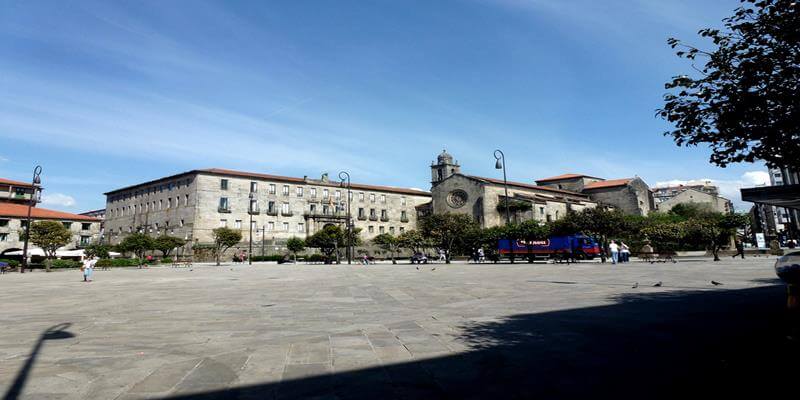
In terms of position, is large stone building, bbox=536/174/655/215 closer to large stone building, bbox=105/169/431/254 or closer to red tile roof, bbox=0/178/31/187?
large stone building, bbox=105/169/431/254

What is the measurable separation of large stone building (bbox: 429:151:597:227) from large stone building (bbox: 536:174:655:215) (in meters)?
4.61

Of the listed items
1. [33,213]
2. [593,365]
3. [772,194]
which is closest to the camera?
[593,365]

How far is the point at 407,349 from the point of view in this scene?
5.03 m

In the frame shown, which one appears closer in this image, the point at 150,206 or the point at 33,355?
the point at 33,355

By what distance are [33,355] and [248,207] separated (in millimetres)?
60562

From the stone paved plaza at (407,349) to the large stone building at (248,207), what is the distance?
48.0 m

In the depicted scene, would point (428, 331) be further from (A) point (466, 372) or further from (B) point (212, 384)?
(B) point (212, 384)

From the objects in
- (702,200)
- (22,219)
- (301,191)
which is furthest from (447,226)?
(702,200)

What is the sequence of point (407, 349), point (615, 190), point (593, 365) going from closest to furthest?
point (593, 365) → point (407, 349) → point (615, 190)

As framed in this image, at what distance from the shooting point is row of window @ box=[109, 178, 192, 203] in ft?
202

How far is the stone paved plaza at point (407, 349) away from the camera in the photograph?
361cm

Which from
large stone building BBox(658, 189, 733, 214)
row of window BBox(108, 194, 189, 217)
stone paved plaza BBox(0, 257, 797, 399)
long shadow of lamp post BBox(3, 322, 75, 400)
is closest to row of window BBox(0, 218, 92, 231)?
row of window BBox(108, 194, 189, 217)

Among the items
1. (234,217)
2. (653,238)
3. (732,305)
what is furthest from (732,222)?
(234,217)

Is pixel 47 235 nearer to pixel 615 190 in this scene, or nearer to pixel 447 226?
pixel 447 226
